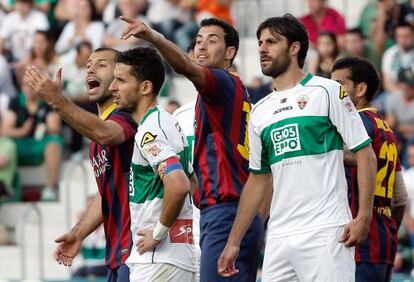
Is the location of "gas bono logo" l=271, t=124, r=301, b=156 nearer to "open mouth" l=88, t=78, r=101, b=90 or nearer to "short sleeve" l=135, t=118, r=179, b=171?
"short sleeve" l=135, t=118, r=179, b=171

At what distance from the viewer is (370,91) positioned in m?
10.4

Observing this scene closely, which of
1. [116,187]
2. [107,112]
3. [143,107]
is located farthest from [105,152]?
[143,107]

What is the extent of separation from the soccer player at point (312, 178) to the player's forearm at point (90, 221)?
1.54 metres

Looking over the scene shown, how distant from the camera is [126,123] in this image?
9523mm

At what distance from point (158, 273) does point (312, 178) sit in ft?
3.94

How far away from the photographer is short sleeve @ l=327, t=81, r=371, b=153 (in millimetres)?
8945

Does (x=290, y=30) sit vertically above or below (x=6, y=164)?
Result: above

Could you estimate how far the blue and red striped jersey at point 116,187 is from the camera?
9594mm

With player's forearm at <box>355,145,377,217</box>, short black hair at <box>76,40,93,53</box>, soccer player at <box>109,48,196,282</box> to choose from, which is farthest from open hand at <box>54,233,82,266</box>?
short black hair at <box>76,40,93,53</box>

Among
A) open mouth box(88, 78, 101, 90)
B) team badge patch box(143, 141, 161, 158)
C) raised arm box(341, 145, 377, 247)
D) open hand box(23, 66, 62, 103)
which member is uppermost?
open hand box(23, 66, 62, 103)

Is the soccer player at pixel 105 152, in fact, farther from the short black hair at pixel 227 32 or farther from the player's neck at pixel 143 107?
the short black hair at pixel 227 32

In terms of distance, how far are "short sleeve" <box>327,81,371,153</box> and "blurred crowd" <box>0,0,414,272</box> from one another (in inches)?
297

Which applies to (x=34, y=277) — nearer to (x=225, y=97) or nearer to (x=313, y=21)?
(x=313, y=21)

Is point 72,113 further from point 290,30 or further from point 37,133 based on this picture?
point 37,133
